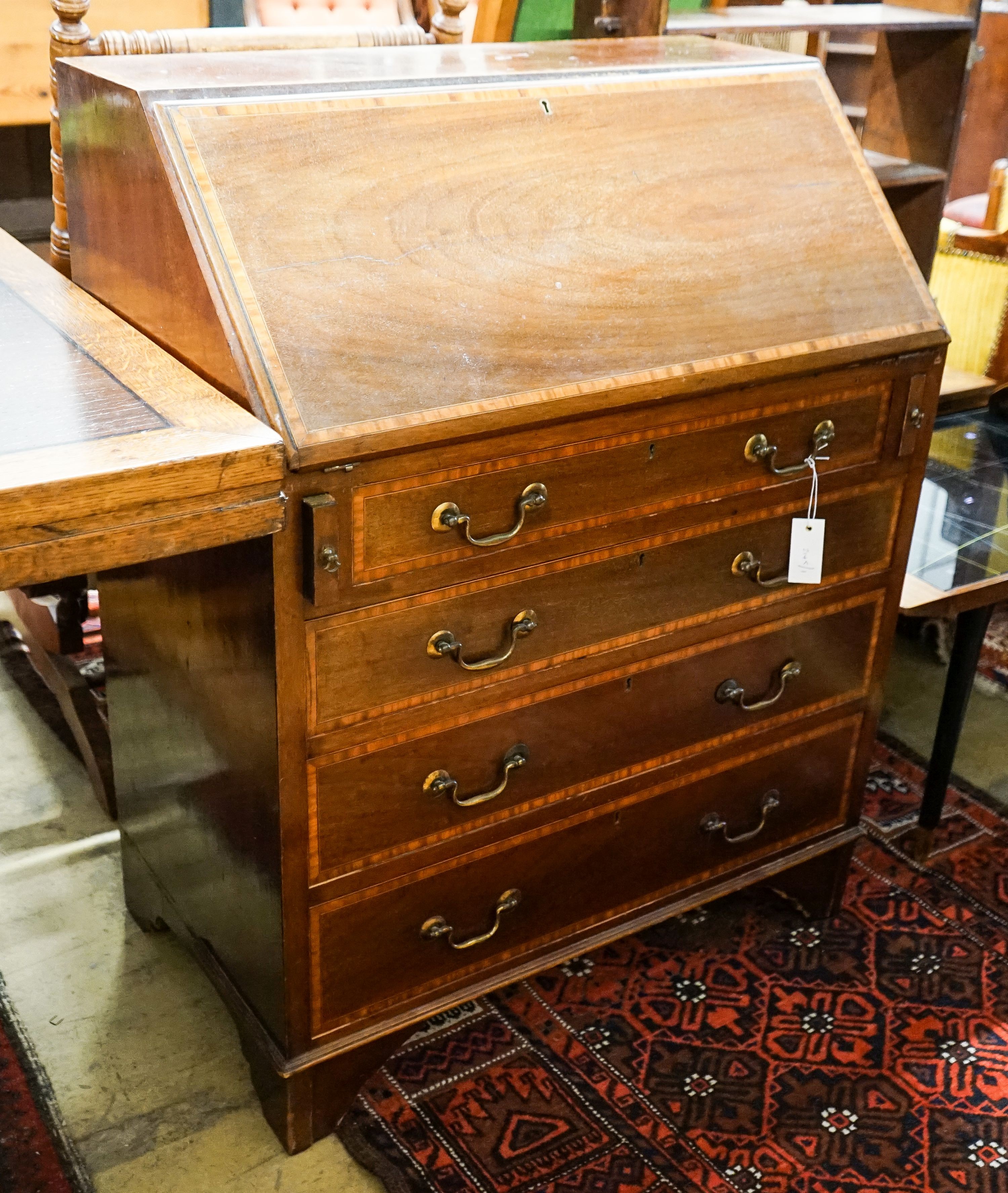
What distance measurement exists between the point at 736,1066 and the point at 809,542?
0.81m

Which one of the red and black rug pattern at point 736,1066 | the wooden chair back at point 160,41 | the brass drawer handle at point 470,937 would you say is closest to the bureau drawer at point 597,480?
the brass drawer handle at point 470,937

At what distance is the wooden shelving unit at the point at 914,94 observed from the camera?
2.36 m

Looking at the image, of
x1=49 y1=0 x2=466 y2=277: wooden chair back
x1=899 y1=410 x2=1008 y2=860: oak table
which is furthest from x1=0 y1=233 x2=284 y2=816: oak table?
x1=899 y1=410 x2=1008 y2=860: oak table

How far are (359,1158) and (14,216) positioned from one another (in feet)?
9.09

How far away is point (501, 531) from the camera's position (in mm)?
1478

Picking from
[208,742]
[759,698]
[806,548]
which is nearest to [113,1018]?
[208,742]

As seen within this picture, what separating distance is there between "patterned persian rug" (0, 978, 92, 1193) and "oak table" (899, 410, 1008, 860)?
1.47 meters

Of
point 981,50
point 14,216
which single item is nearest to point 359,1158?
point 981,50

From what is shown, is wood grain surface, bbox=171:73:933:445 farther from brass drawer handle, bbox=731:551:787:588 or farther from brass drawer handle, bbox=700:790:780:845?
brass drawer handle, bbox=700:790:780:845

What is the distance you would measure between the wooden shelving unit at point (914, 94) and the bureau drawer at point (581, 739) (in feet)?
3.38

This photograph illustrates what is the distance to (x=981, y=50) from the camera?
254 cm

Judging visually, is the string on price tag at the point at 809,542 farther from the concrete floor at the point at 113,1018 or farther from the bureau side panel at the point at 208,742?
the concrete floor at the point at 113,1018

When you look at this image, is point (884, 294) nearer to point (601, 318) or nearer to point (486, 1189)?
point (601, 318)

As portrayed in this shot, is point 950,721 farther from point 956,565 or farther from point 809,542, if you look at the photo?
point 809,542
